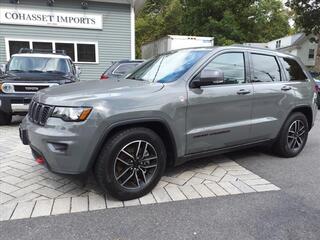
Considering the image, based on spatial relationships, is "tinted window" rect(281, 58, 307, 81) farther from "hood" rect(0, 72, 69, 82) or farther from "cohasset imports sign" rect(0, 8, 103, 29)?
"cohasset imports sign" rect(0, 8, 103, 29)

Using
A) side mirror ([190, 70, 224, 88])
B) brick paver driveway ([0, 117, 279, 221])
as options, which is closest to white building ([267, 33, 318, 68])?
brick paver driveway ([0, 117, 279, 221])

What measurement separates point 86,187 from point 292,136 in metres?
3.39

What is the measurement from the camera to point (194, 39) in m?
16.3

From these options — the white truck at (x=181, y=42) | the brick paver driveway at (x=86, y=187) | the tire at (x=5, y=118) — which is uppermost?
the white truck at (x=181, y=42)

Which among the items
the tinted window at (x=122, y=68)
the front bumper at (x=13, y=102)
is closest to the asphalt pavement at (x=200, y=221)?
the front bumper at (x=13, y=102)

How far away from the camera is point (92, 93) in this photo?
3334 millimetres

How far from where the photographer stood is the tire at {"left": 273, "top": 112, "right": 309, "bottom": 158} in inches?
198

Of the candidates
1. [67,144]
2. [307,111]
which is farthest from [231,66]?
[67,144]

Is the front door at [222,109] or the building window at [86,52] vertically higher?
the building window at [86,52]

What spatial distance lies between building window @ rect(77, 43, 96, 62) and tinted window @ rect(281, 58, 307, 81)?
413 inches

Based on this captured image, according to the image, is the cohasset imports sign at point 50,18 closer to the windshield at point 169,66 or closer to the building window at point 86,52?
the building window at point 86,52

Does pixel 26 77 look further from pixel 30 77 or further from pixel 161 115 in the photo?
pixel 161 115

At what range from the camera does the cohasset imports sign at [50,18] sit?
13.0 m

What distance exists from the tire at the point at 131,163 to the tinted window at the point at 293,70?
8.64 feet
